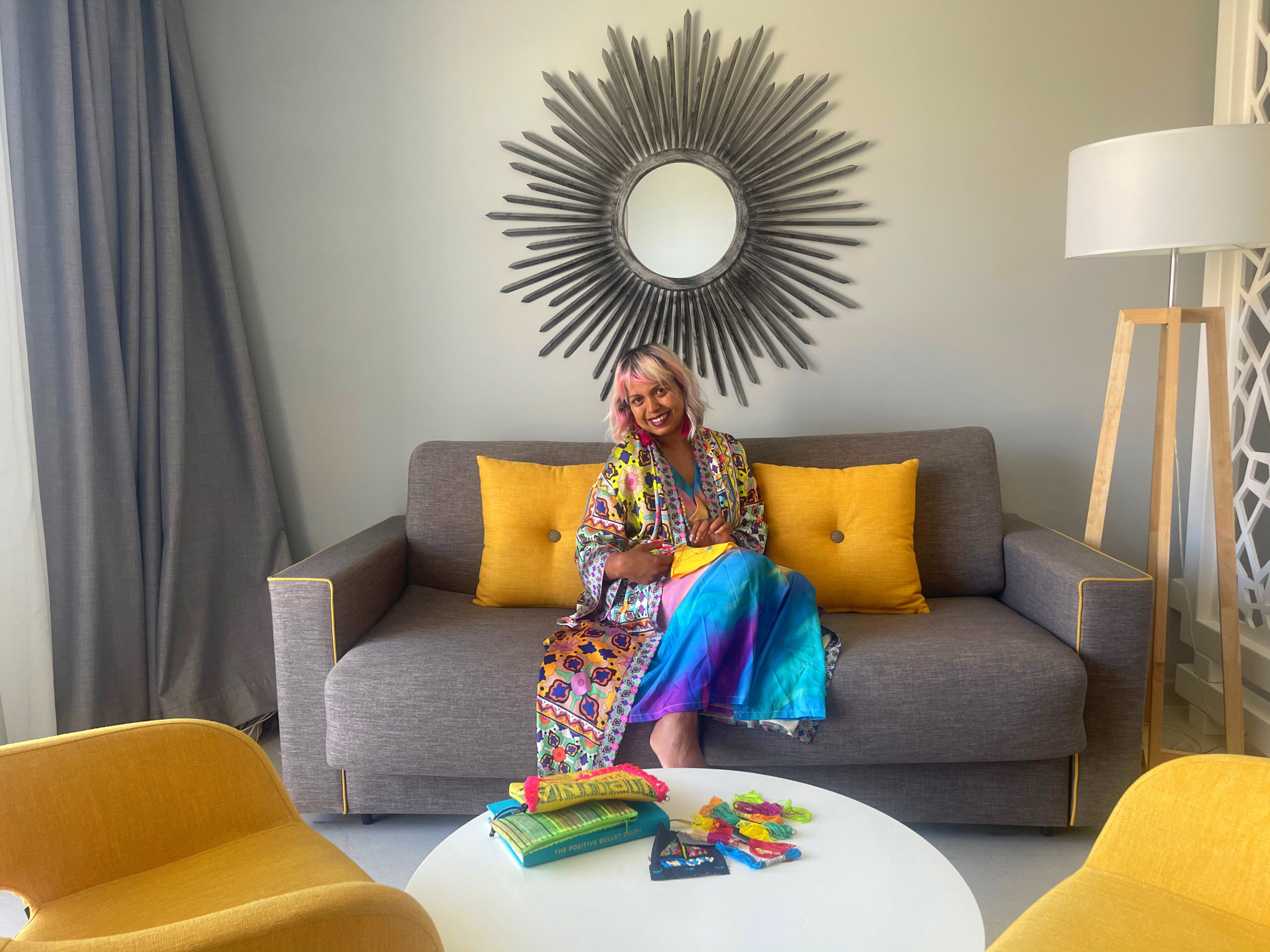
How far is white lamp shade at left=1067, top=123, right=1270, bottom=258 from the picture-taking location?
188 cm

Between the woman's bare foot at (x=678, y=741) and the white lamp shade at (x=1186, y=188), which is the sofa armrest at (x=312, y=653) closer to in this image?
the woman's bare foot at (x=678, y=741)

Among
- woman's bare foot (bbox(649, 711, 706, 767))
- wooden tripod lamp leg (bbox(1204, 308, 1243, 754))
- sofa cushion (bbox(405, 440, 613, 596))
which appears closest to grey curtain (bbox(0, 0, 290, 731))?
sofa cushion (bbox(405, 440, 613, 596))

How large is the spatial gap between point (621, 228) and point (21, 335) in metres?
1.61

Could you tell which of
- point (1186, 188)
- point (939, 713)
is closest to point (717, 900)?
point (939, 713)

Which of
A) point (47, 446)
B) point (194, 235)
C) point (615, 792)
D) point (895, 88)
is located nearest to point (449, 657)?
point (615, 792)

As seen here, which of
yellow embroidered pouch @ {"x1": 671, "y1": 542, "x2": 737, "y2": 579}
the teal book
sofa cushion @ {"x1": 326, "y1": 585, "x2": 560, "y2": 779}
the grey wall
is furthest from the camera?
the grey wall

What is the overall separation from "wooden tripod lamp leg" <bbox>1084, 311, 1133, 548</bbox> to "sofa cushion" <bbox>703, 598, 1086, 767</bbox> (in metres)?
0.54

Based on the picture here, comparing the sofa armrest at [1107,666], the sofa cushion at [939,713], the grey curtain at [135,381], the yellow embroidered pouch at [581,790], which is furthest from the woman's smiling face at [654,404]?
the grey curtain at [135,381]

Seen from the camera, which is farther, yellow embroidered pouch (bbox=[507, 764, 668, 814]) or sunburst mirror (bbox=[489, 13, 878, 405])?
sunburst mirror (bbox=[489, 13, 878, 405])

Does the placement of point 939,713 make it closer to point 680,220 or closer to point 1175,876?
point 1175,876

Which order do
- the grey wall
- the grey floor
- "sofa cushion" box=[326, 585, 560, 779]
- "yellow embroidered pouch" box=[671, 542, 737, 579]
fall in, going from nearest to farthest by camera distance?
the grey floor → "sofa cushion" box=[326, 585, 560, 779] → "yellow embroidered pouch" box=[671, 542, 737, 579] → the grey wall

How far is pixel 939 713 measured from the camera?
181cm

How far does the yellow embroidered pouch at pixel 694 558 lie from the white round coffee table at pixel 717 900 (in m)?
0.76

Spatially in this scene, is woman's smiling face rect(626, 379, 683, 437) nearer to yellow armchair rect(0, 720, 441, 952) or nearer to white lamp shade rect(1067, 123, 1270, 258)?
white lamp shade rect(1067, 123, 1270, 258)
